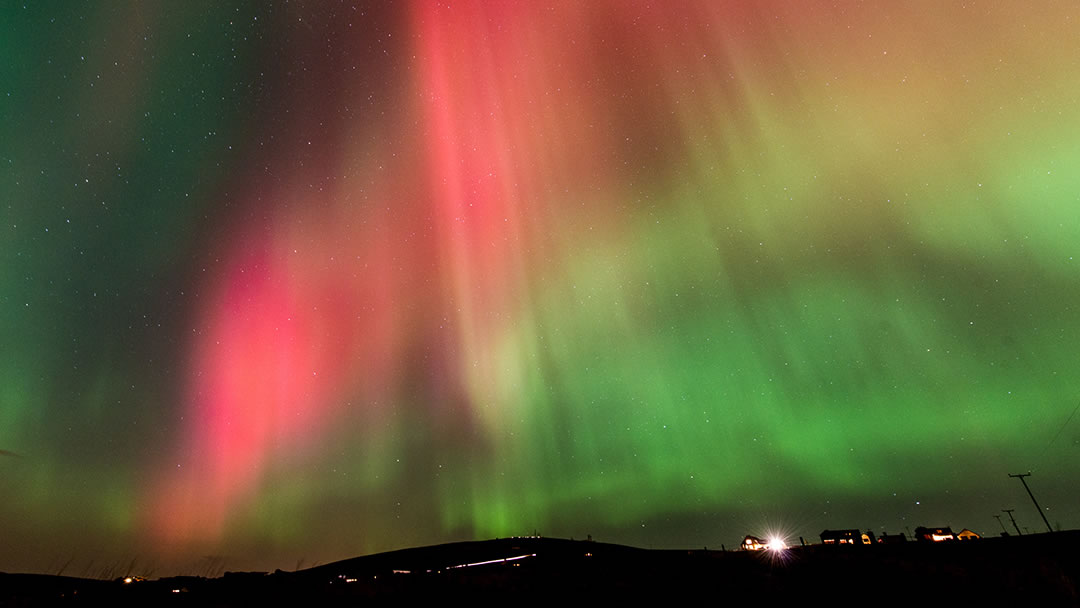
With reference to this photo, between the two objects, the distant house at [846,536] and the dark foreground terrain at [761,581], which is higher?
the distant house at [846,536]

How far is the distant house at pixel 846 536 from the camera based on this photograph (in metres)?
78.1

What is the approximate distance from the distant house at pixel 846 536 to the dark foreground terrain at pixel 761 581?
57.8 meters

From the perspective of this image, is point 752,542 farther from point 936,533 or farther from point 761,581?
point 761,581

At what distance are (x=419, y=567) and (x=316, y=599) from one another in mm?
45291

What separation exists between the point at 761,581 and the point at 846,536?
2783 inches

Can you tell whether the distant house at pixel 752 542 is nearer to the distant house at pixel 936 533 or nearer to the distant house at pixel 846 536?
the distant house at pixel 846 536

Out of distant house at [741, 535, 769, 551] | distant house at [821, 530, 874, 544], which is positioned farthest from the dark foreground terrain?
distant house at [741, 535, 769, 551]

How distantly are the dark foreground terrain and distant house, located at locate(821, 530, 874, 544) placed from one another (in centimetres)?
5783

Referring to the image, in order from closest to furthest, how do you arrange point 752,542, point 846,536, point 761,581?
point 761,581 < point 846,536 < point 752,542

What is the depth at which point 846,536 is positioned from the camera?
81.2m

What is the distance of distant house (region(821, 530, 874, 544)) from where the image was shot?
78.1m

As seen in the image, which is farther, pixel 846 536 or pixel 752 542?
pixel 752 542

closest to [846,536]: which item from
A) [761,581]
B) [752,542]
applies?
[752,542]

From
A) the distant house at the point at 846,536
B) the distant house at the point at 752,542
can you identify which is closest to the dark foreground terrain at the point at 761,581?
the distant house at the point at 846,536
